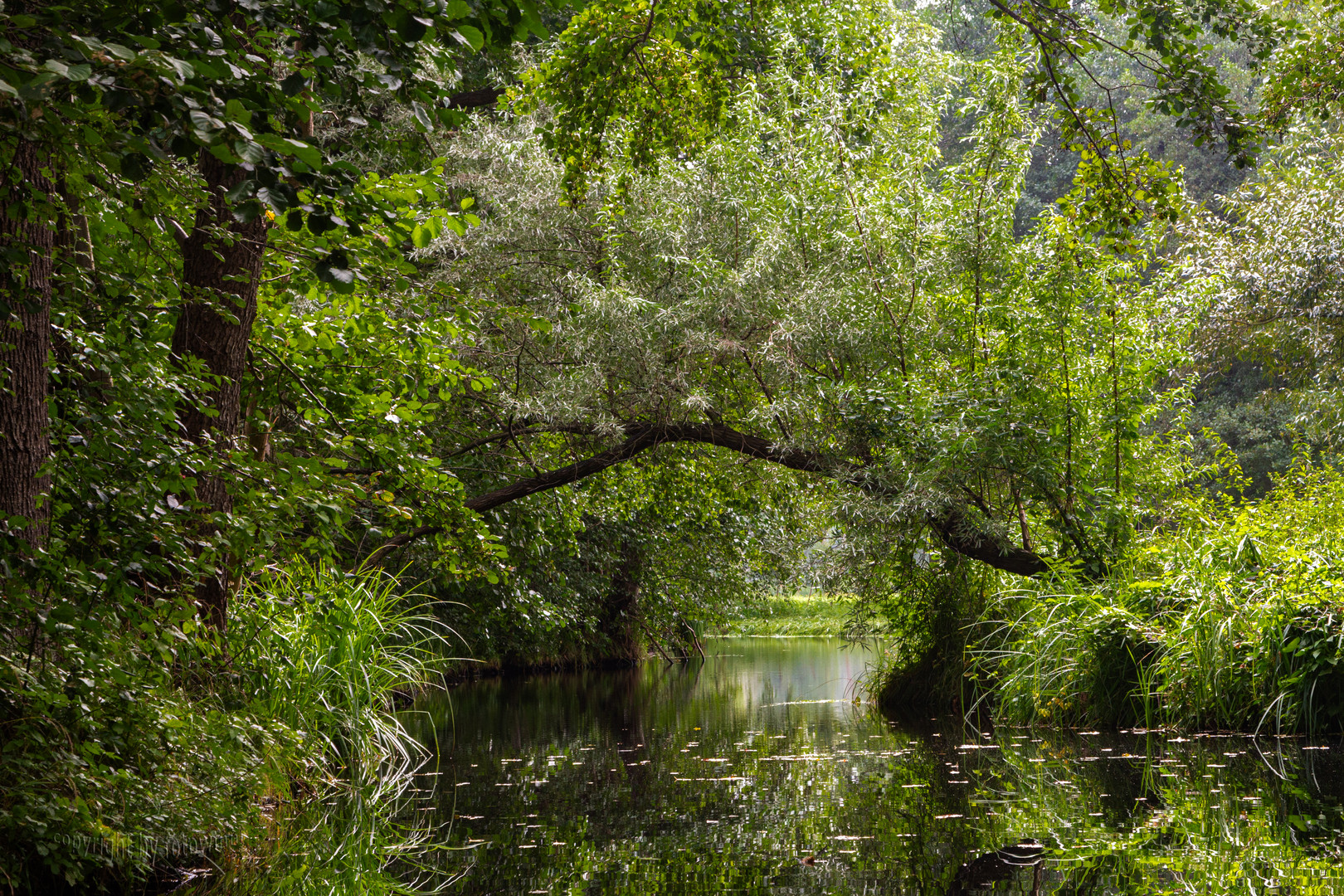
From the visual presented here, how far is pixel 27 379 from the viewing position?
12.7ft

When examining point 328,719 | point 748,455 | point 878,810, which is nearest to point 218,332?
point 328,719

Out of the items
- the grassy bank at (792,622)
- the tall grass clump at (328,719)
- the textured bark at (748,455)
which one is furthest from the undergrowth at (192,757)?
the grassy bank at (792,622)

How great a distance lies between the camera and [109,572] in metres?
3.60

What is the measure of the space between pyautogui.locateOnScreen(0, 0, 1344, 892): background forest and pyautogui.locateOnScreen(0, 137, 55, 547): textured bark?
0.02m

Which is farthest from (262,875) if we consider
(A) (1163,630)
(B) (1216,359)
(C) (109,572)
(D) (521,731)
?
(B) (1216,359)

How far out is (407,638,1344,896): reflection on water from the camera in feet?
12.3

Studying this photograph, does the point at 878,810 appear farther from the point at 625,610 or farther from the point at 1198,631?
the point at 625,610

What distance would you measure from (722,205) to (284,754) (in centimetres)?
597

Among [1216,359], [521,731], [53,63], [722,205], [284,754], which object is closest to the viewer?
[53,63]

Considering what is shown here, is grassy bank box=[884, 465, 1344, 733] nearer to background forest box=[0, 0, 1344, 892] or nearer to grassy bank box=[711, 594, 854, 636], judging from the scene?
background forest box=[0, 0, 1344, 892]

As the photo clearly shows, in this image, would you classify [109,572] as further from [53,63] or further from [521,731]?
[521,731]

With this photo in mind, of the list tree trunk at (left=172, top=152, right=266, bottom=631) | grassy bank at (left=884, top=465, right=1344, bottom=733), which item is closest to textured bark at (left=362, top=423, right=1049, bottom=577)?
grassy bank at (left=884, top=465, right=1344, bottom=733)

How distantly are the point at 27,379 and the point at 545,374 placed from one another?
6074mm

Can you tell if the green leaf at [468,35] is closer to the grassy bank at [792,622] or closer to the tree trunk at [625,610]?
the tree trunk at [625,610]
